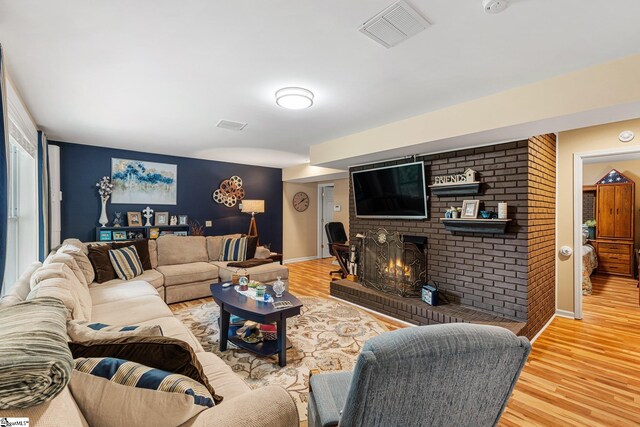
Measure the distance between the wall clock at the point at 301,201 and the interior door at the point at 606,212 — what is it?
608 centimetres

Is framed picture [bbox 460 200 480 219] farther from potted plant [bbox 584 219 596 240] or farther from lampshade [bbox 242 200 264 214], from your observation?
potted plant [bbox 584 219 596 240]

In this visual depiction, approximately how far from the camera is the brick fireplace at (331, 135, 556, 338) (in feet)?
9.40

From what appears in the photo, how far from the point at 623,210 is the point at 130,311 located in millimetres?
7954

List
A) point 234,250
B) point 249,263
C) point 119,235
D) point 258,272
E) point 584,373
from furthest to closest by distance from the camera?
point 234,250 → point 119,235 → point 249,263 → point 258,272 → point 584,373

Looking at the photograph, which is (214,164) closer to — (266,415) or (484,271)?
(484,271)

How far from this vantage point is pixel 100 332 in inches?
47.6

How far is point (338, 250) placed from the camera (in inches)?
209

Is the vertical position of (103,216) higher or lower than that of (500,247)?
higher

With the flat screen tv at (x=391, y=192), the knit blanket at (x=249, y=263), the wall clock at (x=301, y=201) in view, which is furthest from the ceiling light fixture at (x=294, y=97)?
the wall clock at (x=301, y=201)

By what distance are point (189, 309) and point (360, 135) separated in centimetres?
315

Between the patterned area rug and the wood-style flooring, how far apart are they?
0.41m

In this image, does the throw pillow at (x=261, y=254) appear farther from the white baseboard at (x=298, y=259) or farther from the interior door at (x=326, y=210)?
the interior door at (x=326, y=210)

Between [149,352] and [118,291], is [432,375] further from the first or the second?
[118,291]

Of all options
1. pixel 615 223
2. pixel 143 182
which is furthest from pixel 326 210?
pixel 615 223
